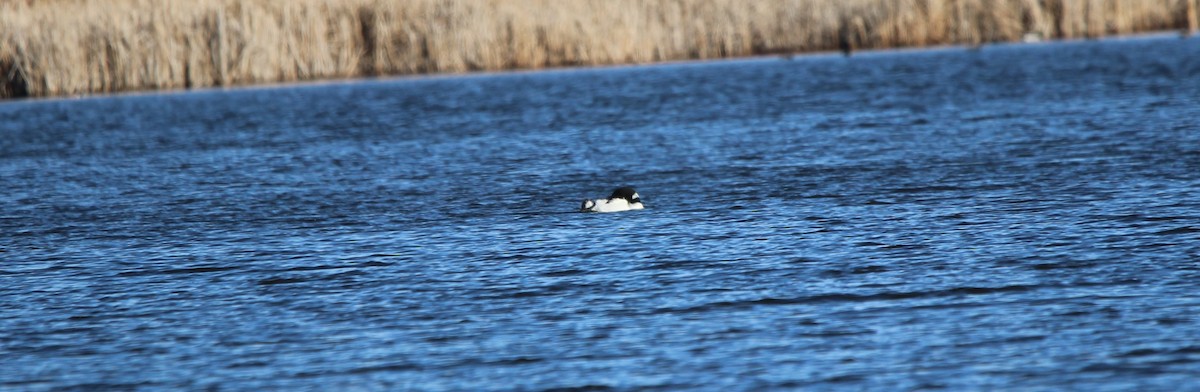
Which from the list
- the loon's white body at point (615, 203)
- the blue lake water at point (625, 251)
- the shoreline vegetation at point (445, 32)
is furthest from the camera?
the shoreline vegetation at point (445, 32)

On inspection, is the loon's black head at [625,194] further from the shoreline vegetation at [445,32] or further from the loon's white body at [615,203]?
the shoreline vegetation at [445,32]

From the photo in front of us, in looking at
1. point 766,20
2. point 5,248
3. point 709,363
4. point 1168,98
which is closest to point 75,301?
point 5,248

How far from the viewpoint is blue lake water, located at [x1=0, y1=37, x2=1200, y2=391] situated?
8.12 m

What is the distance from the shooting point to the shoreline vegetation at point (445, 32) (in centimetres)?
2925

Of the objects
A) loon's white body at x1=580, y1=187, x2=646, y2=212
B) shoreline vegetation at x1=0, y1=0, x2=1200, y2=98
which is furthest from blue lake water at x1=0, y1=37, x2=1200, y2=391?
shoreline vegetation at x1=0, y1=0, x2=1200, y2=98

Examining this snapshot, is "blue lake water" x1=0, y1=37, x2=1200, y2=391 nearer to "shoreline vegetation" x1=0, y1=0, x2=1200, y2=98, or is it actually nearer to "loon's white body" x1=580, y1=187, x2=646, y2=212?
"loon's white body" x1=580, y1=187, x2=646, y2=212

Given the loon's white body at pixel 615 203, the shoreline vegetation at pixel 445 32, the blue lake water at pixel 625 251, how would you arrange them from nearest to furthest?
the blue lake water at pixel 625 251, the loon's white body at pixel 615 203, the shoreline vegetation at pixel 445 32

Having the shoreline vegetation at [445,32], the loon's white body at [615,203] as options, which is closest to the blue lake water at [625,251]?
the loon's white body at [615,203]

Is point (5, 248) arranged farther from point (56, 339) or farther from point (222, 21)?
point (222, 21)

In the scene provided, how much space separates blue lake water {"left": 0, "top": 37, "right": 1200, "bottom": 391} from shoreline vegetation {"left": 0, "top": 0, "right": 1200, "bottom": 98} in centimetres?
538

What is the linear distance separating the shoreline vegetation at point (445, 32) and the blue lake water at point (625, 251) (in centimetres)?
538

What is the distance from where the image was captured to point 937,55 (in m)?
34.0

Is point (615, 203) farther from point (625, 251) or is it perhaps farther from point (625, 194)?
point (625, 251)

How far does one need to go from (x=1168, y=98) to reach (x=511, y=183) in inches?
427
